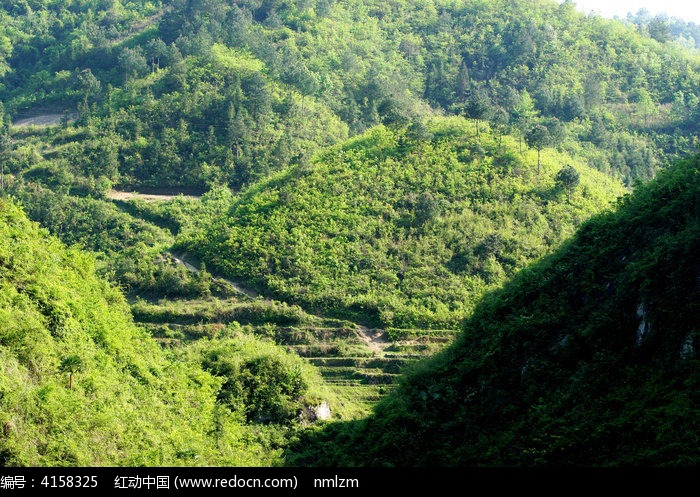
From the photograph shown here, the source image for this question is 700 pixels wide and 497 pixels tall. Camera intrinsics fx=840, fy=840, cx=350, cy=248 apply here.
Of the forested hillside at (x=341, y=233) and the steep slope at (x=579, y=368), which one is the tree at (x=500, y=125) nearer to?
the forested hillside at (x=341, y=233)

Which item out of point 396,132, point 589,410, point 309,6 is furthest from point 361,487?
point 309,6

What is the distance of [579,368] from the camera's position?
20.8m

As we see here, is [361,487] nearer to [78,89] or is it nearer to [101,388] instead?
[101,388]

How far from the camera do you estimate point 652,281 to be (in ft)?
65.9

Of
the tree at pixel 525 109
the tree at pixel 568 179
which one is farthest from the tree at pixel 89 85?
the tree at pixel 568 179

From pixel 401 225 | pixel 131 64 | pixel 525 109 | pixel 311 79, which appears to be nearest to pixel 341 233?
pixel 401 225

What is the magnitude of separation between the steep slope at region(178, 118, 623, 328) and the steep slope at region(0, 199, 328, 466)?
10116 mm

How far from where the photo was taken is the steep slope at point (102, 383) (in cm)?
1898

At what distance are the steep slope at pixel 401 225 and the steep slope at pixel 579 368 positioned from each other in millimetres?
13468

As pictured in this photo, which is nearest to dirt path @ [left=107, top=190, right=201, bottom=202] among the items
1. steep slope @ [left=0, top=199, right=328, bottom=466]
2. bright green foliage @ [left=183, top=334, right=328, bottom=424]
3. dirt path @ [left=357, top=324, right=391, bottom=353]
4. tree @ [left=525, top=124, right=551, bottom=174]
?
dirt path @ [left=357, top=324, right=391, bottom=353]

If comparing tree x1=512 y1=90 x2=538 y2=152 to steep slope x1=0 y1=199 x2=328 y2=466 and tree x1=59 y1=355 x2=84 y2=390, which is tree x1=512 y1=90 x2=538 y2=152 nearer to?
steep slope x1=0 y1=199 x2=328 y2=466

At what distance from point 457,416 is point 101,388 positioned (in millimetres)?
9313

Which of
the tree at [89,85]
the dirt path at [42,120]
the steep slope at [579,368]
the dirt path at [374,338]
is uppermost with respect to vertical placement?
the tree at [89,85]

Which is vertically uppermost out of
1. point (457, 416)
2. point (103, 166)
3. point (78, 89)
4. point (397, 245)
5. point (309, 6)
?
point (309, 6)
